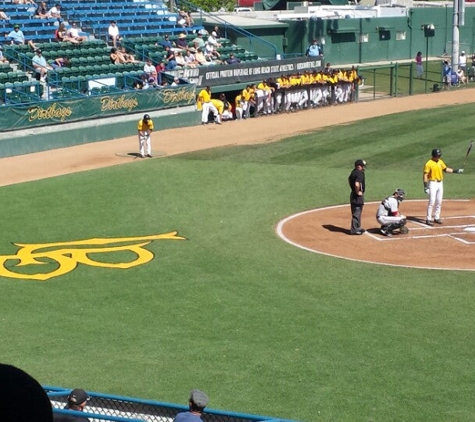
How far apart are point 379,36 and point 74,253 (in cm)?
4718

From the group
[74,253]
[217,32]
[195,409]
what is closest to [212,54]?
[217,32]

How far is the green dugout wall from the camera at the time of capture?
58.2m

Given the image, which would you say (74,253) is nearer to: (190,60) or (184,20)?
(190,60)

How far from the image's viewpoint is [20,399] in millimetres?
2197

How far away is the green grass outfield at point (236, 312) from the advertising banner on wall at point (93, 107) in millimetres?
5553

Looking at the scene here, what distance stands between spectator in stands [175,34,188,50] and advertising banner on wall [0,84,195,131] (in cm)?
660

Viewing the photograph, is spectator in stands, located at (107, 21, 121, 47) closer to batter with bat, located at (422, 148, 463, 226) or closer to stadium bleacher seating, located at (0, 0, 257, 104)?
stadium bleacher seating, located at (0, 0, 257, 104)

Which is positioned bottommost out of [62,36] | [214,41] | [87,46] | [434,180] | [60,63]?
[434,180]

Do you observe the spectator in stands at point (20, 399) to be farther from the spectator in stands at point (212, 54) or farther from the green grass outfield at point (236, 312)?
the spectator in stands at point (212, 54)

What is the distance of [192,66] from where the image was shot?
41125 mm

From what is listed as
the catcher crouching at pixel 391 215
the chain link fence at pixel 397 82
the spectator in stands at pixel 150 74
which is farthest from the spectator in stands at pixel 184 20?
A: the catcher crouching at pixel 391 215

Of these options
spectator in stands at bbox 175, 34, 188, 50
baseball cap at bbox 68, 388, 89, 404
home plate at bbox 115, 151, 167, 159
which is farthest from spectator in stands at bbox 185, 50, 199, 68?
baseball cap at bbox 68, 388, 89, 404

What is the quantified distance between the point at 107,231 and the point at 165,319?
6.65 m

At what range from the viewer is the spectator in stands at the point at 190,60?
41.4m
